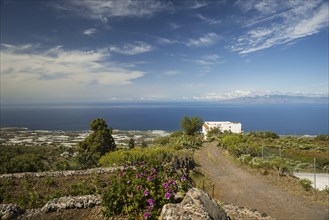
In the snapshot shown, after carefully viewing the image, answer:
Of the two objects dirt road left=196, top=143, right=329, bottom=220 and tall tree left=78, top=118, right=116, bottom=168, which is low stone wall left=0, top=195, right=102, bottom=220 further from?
tall tree left=78, top=118, right=116, bottom=168

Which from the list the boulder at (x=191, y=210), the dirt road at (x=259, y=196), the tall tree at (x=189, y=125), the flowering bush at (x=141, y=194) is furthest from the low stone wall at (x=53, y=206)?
the tall tree at (x=189, y=125)

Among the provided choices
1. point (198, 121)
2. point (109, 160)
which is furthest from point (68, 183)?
point (198, 121)

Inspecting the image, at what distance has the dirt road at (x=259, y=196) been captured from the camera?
9297 mm

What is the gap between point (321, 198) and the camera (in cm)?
1085

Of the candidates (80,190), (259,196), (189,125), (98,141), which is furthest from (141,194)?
(189,125)

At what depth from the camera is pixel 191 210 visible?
3.55m

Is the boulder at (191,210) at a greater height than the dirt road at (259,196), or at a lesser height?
greater

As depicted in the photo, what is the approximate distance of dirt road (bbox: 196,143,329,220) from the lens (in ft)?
30.5

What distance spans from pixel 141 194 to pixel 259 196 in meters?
8.75

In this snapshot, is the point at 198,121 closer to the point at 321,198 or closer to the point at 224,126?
the point at 224,126

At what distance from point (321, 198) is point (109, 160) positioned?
12.1 m

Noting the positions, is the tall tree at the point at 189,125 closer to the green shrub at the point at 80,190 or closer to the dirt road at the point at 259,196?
the dirt road at the point at 259,196

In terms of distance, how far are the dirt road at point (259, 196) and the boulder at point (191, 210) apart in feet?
21.5

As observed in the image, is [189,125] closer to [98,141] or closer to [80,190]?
[98,141]
